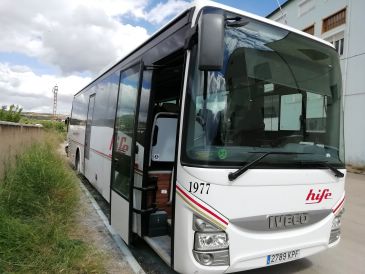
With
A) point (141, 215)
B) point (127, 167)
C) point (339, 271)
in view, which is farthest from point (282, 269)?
point (127, 167)

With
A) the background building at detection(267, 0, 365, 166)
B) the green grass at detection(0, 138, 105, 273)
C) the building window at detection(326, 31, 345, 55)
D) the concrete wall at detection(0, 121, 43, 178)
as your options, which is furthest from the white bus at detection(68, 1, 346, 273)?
the building window at detection(326, 31, 345, 55)

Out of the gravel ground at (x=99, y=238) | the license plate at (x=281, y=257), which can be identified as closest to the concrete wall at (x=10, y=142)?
the gravel ground at (x=99, y=238)

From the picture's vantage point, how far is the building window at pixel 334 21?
21.1 meters

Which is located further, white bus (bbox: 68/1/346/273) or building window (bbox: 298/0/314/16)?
building window (bbox: 298/0/314/16)

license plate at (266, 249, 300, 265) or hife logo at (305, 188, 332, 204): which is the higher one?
hife logo at (305, 188, 332, 204)

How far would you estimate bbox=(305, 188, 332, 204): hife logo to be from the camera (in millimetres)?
4191

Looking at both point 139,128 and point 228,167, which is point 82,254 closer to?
point 139,128

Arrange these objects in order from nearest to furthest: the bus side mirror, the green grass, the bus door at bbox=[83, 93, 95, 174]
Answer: the bus side mirror, the green grass, the bus door at bbox=[83, 93, 95, 174]

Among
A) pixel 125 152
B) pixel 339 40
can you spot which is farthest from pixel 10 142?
pixel 339 40

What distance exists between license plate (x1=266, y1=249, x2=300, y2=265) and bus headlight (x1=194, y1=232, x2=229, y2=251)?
0.62m

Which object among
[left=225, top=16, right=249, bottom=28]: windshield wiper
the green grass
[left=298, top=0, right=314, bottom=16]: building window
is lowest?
the green grass

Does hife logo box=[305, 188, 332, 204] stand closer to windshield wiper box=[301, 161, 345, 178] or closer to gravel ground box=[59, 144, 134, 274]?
windshield wiper box=[301, 161, 345, 178]

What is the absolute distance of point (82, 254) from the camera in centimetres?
466

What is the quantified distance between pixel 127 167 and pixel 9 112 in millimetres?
9367
